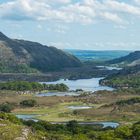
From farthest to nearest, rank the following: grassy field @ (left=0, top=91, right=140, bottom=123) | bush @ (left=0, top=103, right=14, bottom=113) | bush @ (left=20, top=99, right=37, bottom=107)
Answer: bush @ (left=20, top=99, right=37, bottom=107), bush @ (left=0, top=103, right=14, bottom=113), grassy field @ (left=0, top=91, right=140, bottom=123)

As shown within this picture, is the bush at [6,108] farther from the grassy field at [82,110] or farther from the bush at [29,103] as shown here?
the bush at [29,103]

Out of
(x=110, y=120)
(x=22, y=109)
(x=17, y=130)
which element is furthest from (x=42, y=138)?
(x=22, y=109)

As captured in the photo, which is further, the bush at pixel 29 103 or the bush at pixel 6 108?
the bush at pixel 29 103

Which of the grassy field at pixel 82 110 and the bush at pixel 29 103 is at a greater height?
the bush at pixel 29 103

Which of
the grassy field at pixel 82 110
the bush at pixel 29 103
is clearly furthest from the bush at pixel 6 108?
the bush at pixel 29 103

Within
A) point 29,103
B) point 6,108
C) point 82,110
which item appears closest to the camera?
point 82,110

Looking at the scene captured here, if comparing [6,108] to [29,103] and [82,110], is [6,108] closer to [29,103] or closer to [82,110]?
[29,103]

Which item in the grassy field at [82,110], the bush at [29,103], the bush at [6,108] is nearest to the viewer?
the grassy field at [82,110]

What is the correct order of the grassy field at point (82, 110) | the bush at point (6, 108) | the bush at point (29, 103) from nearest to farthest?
1. the grassy field at point (82, 110)
2. the bush at point (6, 108)
3. the bush at point (29, 103)

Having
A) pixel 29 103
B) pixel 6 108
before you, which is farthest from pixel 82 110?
pixel 29 103

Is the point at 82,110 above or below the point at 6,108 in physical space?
below

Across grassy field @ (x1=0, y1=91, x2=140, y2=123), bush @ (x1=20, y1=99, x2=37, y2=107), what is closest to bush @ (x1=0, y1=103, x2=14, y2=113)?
grassy field @ (x1=0, y1=91, x2=140, y2=123)

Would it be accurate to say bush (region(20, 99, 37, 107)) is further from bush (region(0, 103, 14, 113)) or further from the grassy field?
bush (region(0, 103, 14, 113))
